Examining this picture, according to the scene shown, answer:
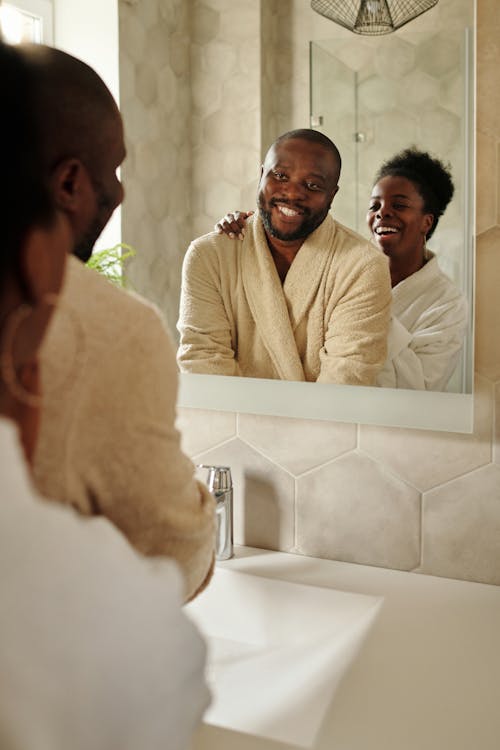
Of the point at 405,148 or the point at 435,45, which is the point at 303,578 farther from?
the point at 435,45

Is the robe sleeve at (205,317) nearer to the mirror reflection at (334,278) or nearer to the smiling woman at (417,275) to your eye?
the mirror reflection at (334,278)

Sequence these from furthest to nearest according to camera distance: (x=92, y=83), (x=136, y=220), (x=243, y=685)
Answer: (x=136, y=220), (x=243, y=685), (x=92, y=83)

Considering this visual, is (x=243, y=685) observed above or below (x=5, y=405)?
below

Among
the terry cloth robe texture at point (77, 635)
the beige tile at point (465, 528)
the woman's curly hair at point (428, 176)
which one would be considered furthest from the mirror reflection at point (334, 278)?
the terry cloth robe texture at point (77, 635)

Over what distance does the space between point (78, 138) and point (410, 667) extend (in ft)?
2.09

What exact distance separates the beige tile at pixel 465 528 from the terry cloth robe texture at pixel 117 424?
0.65 m

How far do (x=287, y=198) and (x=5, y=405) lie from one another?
0.68 m

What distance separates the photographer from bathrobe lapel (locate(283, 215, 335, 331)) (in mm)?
913

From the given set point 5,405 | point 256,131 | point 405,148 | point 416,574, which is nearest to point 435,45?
point 405,148

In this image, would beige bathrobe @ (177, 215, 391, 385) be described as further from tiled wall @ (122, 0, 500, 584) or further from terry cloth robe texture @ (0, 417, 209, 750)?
terry cloth robe texture @ (0, 417, 209, 750)

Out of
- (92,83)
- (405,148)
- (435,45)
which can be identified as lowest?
(92,83)

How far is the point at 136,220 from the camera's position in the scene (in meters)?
0.97

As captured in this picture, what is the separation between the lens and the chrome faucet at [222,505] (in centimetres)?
106

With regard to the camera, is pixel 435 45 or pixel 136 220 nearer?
pixel 435 45
